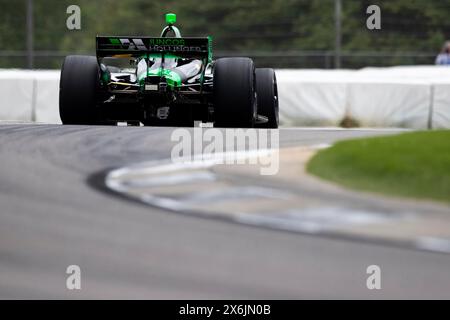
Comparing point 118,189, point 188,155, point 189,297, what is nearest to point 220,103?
point 188,155

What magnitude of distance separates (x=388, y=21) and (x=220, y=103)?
549 inches

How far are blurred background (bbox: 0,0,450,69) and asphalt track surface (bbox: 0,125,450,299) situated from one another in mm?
15545

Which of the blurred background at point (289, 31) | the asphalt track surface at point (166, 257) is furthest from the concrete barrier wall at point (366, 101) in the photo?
the asphalt track surface at point (166, 257)

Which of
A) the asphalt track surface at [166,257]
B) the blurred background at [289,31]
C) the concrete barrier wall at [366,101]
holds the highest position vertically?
the blurred background at [289,31]

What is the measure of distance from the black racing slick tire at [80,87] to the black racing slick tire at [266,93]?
1899 millimetres

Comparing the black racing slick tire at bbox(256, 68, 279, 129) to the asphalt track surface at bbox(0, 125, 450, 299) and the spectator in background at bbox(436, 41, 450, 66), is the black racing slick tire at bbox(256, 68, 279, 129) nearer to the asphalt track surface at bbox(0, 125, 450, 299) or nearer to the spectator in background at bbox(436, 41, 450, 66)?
the asphalt track surface at bbox(0, 125, 450, 299)

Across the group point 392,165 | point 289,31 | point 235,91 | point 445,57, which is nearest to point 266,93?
point 235,91

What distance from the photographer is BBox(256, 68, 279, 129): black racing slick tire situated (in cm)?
1291

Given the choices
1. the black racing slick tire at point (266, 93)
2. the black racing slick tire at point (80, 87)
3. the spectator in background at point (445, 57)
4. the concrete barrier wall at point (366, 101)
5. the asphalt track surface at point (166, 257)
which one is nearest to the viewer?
the asphalt track surface at point (166, 257)

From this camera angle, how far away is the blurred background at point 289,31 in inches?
1004

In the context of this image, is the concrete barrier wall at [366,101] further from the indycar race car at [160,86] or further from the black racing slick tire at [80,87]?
the black racing slick tire at [80,87]

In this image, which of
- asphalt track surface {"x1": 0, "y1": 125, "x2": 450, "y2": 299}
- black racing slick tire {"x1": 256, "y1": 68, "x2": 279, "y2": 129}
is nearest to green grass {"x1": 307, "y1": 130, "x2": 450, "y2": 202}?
asphalt track surface {"x1": 0, "y1": 125, "x2": 450, "y2": 299}

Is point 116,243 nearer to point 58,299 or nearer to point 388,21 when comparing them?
point 58,299
